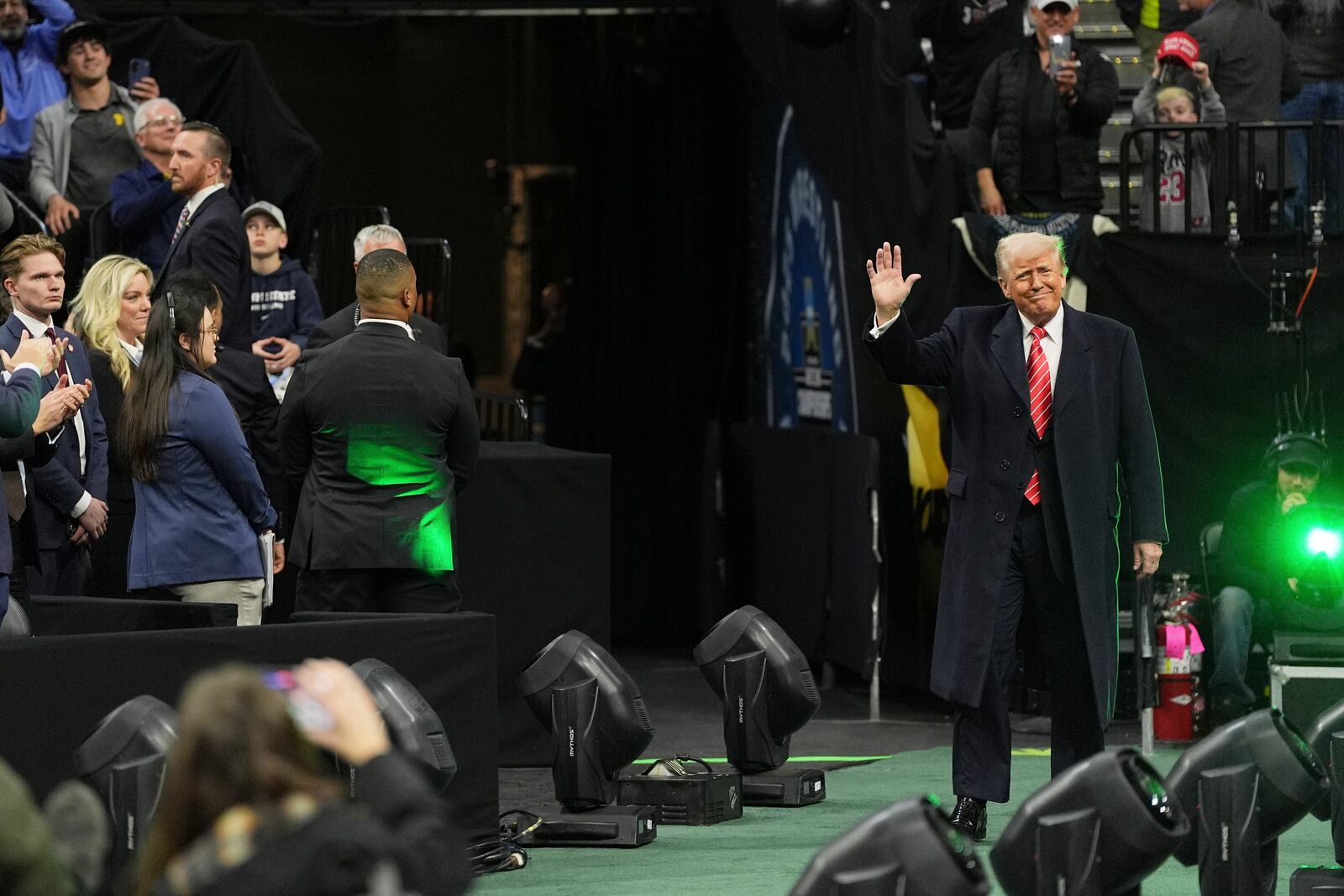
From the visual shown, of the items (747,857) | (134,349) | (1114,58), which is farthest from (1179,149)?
(134,349)

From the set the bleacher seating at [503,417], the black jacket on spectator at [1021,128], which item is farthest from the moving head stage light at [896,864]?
the black jacket on spectator at [1021,128]

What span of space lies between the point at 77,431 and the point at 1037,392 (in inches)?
137

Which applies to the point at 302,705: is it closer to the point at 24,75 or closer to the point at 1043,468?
the point at 1043,468

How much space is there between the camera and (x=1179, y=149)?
435 inches

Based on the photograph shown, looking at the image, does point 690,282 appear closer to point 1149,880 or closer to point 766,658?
point 766,658

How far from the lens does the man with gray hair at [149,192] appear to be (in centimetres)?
990

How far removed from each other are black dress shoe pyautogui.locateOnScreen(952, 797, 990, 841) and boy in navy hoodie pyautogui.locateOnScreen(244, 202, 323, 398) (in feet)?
15.1

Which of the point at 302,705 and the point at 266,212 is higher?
the point at 266,212

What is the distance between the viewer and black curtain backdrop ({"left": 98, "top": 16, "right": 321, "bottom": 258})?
40.3 feet

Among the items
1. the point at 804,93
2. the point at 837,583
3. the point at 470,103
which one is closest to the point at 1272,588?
the point at 837,583

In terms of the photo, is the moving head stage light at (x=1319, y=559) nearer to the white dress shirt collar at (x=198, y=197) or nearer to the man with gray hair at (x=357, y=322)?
the man with gray hair at (x=357, y=322)

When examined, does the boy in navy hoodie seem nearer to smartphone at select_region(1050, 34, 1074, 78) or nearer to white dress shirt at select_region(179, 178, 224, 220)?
white dress shirt at select_region(179, 178, 224, 220)

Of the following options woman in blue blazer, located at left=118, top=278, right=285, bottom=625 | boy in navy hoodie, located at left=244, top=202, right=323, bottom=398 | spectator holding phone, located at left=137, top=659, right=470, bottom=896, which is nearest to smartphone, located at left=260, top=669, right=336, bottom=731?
spectator holding phone, located at left=137, top=659, right=470, bottom=896

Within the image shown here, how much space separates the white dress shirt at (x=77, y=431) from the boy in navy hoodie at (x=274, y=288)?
258 centimetres
